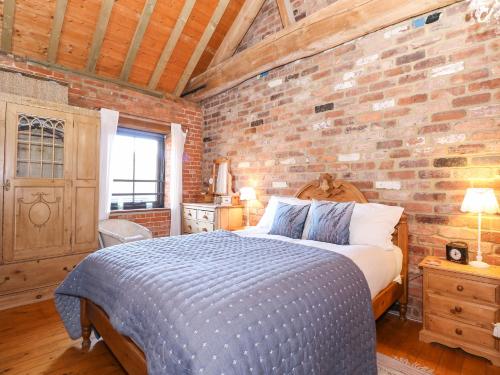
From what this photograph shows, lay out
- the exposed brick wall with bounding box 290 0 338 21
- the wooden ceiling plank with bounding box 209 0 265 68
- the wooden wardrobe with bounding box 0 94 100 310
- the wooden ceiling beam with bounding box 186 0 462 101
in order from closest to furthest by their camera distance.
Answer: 1. the wooden ceiling beam with bounding box 186 0 462 101
2. the wooden wardrobe with bounding box 0 94 100 310
3. the exposed brick wall with bounding box 290 0 338 21
4. the wooden ceiling plank with bounding box 209 0 265 68

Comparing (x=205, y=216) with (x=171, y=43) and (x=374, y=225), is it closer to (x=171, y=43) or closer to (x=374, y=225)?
(x=374, y=225)

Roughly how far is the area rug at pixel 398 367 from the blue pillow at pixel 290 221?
3.47 feet

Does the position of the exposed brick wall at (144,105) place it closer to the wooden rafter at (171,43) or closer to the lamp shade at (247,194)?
the wooden rafter at (171,43)

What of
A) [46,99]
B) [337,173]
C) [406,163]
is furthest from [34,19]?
[406,163]

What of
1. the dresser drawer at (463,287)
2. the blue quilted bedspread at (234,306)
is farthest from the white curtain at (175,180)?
the dresser drawer at (463,287)

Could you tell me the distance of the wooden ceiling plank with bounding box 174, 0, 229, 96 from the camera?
11.9ft

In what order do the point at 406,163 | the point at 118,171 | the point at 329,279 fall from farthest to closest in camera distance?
the point at 118,171 → the point at 406,163 → the point at 329,279

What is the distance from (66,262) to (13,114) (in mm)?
1552

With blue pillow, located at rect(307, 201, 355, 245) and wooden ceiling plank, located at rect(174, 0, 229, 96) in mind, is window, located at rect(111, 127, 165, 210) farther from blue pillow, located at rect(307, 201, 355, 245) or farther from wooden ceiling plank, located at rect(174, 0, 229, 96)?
blue pillow, located at rect(307, 201, 355, 245)

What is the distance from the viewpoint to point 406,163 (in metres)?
2.45

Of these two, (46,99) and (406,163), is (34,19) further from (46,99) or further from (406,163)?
(406,163)

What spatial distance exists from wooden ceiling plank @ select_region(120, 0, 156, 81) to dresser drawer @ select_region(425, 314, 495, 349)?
4.04 metres

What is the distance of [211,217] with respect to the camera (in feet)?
12.0

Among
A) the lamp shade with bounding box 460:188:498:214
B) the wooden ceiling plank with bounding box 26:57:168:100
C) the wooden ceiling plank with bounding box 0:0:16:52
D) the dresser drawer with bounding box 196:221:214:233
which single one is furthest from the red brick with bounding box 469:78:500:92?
the wooden ceiling plank with bounding box 0:0:16:52
